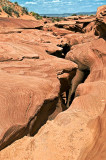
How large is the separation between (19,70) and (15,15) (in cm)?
3137

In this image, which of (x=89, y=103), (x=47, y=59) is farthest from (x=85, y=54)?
(x=89, y=103)

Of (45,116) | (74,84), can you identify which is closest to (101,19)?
(74,84)

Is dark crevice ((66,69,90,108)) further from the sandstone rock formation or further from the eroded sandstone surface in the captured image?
the sandstone rock formation

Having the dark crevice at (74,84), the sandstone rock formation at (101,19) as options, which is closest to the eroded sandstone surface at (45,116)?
the dark crevice at (74,84)

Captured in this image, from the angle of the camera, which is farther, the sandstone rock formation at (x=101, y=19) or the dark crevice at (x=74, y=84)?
Result: the dark crevice at (x=74, y=84)

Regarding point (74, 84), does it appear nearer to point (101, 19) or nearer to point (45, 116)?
point (101, 19)

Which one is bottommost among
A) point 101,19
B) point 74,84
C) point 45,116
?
point 74,84

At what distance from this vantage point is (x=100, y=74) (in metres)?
5.98

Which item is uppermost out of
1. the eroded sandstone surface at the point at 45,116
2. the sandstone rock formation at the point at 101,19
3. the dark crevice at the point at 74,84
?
the sandstone rock formation at the point at 101,19

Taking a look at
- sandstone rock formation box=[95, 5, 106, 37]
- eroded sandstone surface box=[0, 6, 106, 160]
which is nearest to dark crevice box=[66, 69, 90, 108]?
eroded sandstone surface box=[0, 6, 106, 160]

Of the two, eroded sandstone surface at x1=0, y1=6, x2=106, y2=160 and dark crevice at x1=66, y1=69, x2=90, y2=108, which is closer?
eroded sandstone surface at x1=0, y1=6, x2=106, y2=160

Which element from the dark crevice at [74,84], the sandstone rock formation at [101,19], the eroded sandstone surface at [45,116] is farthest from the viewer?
the dark crevice at [74,84]

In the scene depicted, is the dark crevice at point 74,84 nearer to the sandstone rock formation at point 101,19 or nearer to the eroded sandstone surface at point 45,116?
the eroded sandstone surface at point 45,116

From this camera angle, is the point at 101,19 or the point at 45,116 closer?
the point at 45,116
